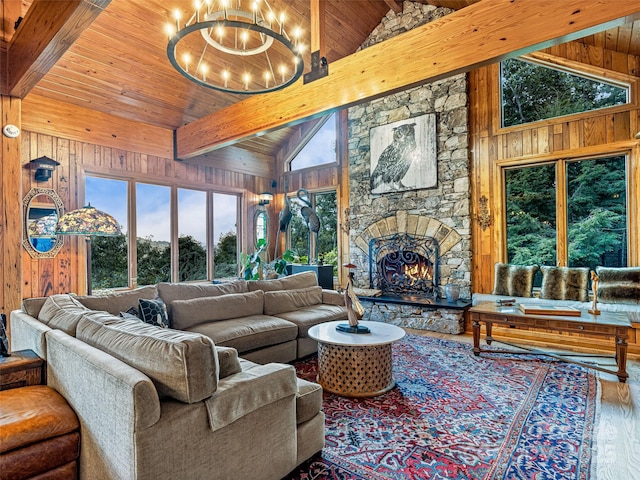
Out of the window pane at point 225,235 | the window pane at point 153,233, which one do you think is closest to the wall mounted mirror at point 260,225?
the window pane at point 225,235

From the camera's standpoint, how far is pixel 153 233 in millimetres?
5582

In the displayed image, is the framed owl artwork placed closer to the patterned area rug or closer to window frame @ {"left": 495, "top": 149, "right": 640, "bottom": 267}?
→ window frame @ {"left": 495, "top": 149, "right": 640, "bottom": 267}

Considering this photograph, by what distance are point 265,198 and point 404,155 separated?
9.31ft

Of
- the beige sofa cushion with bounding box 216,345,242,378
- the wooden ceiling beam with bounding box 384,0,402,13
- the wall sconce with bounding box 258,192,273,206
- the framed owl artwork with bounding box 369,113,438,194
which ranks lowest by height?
the beige sofa cushion with bounding box 216,345,242,378

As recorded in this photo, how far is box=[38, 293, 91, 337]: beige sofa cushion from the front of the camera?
81.4 inches

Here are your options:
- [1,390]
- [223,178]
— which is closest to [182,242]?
[223,178]

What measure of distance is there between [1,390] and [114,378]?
1145 millimetres

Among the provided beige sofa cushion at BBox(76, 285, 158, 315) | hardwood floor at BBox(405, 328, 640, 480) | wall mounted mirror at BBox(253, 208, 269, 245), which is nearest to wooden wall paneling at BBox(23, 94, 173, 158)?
wall mounted mirror at BBox(253, 208, 269, 245)

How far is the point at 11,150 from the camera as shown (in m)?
3.55

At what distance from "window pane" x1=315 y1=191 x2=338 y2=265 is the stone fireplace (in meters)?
0.51

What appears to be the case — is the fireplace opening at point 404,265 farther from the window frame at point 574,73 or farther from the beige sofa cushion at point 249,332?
the beige sofa cushion at point 249,332

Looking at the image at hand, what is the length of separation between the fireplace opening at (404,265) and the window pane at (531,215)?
3.56 feet

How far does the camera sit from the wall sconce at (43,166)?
4152mm

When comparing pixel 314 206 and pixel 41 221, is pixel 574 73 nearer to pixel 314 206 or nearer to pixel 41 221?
pixel 314 206
